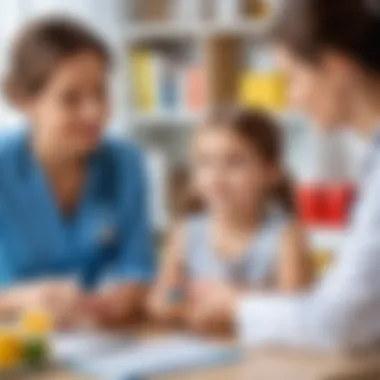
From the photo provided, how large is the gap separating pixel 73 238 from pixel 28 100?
0.62ft

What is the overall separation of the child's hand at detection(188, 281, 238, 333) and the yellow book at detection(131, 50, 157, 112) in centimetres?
24

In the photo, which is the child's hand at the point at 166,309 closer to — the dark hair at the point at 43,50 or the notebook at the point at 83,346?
the notebook at the point at 83,346

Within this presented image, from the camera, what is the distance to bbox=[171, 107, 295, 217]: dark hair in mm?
1442

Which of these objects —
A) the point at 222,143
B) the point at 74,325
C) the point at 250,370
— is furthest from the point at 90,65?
the point at 250,370

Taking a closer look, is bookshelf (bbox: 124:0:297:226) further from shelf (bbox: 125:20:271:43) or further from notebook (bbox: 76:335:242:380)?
notebook (bbox: 76:335:242:380)

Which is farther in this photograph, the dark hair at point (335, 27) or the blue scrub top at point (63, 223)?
the blue scrub top at point (63, 223)

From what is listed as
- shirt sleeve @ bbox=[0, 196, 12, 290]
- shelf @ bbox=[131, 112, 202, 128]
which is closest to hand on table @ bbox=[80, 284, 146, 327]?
shirt sleeve @ bbox=[0, 196, 12, 290]

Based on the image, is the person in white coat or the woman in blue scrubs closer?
the person in white coat

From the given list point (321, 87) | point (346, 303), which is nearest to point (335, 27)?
point (321, 87)

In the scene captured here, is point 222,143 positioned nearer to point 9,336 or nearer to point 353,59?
point 353,59

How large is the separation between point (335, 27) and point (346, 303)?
325mm

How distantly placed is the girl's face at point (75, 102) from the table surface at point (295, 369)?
0.32m

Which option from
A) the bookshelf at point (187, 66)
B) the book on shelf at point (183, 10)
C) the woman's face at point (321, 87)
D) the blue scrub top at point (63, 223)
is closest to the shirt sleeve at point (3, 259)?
the blue scrub top at point (63, 223)

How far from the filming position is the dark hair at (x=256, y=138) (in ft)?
4.73
